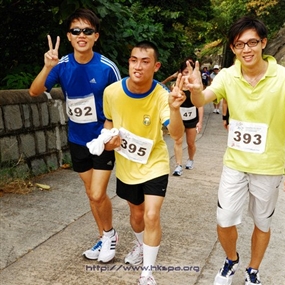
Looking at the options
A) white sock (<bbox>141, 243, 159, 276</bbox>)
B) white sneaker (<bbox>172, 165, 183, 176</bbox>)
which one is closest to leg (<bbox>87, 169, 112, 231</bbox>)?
white sock (<bbox>141, 243, 159, 276</bbox>)

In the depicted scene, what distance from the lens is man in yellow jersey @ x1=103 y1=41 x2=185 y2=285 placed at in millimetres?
2922

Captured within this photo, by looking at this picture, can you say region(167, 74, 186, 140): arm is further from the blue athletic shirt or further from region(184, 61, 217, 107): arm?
the blue athletic shirt

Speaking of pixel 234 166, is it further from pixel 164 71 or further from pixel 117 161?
pixel 164 71

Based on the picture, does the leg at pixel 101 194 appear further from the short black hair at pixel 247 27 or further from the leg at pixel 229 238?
the short black hair at pixel 247 27

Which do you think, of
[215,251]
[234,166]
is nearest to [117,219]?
[215,251]

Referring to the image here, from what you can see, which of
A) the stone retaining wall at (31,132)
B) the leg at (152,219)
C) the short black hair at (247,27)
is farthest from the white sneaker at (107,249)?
the stone retaining wall at (31,132)

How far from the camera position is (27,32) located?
6.63 metres

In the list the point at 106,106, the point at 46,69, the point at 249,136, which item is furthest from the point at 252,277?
the point at 46,69

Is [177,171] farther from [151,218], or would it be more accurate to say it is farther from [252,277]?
[151,218]

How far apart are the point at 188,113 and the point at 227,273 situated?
3772mm

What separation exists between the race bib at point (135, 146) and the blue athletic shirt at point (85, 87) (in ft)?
1.17

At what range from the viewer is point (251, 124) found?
2811mm

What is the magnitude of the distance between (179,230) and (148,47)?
1.98 meters

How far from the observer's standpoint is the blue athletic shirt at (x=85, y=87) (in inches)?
129
